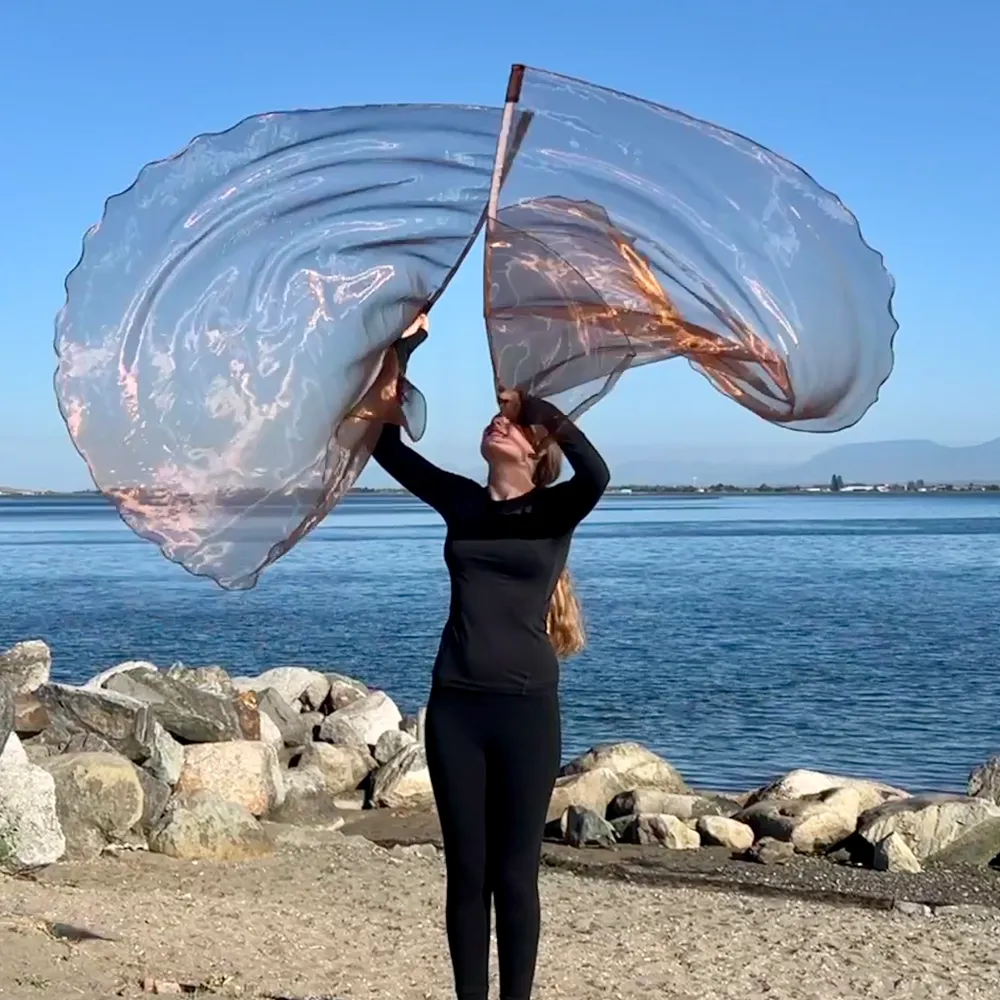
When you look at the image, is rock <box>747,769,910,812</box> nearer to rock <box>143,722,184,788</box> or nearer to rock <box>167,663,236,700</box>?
rock <box>167,663,236,700</box>

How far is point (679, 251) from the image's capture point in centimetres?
577

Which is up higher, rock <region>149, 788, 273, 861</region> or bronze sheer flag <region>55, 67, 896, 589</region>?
bronze sheer flag <region>55, 67, 896, 589</region>

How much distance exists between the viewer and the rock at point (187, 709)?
1401 centimetres

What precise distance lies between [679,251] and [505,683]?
64.9 inches

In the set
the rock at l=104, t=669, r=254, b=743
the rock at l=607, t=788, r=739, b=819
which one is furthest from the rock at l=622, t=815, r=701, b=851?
the rock at l=104, t=669, r=254, b=743

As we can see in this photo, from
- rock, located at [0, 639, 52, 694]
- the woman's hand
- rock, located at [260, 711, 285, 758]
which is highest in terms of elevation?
the woman's hand

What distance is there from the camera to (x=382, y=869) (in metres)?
11.3

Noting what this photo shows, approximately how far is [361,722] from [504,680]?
530 inches

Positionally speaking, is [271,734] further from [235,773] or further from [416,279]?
[416,279]

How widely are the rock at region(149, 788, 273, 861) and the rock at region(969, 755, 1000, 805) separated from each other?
8.15 m

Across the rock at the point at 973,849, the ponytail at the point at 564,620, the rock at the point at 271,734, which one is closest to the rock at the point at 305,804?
the rock at the point at 271,734

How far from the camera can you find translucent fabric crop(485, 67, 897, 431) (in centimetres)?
567

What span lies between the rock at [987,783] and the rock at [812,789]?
88 centimetres

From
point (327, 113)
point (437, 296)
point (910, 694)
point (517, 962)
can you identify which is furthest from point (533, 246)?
point (910, 694)
